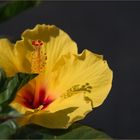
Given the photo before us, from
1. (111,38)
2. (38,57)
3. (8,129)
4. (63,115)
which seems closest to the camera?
(8,129)

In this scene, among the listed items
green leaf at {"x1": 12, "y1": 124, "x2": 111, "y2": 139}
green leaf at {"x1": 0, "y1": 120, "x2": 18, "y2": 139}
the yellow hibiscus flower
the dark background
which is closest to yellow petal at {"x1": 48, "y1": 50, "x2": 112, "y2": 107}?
the yellow hibiscus flower

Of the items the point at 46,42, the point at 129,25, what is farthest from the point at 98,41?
the point at 46,42

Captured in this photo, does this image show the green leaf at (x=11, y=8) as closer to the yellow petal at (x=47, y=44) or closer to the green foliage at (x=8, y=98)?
the yellow petal at (x=47, y=44)

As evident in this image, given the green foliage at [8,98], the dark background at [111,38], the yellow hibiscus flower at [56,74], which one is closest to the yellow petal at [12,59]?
the yellow hibiscus flower at [56,74]

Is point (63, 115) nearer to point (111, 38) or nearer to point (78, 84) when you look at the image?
point (78, 84)

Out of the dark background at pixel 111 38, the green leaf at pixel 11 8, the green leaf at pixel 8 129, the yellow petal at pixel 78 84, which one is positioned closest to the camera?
the green leaf at pixel 8 129

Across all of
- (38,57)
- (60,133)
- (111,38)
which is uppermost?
(38,57)

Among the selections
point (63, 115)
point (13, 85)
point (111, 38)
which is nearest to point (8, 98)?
point (13, 85)
